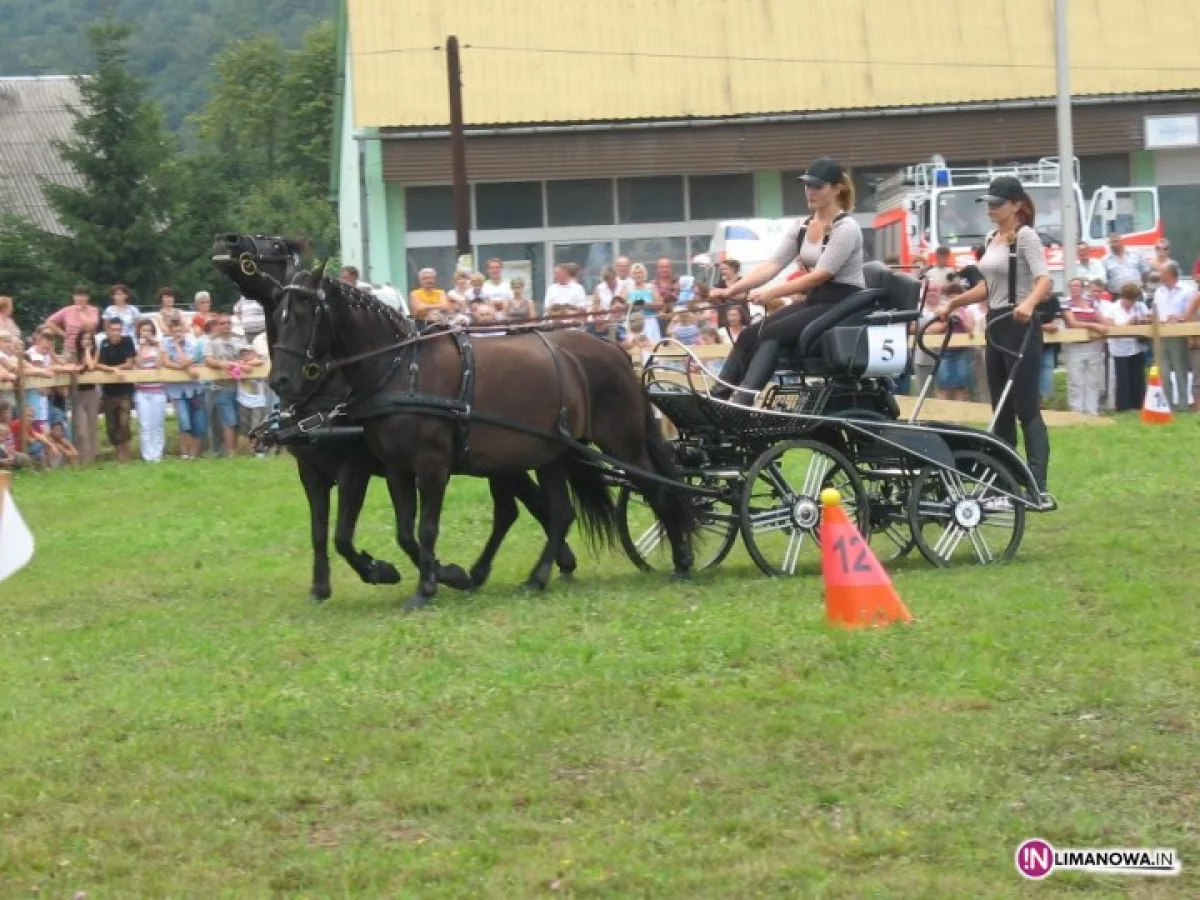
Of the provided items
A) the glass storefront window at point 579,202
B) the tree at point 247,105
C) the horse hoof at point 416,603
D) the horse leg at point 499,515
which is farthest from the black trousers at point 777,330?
the tree at point 247,105

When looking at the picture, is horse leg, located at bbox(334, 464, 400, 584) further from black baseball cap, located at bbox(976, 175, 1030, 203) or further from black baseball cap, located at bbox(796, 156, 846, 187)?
black baseball cap, located at bbox(976, 175, 1030, 203)

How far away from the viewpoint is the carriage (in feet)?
37.5

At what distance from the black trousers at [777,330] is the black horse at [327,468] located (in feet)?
4.81

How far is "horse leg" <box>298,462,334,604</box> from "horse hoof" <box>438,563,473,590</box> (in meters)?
0.66

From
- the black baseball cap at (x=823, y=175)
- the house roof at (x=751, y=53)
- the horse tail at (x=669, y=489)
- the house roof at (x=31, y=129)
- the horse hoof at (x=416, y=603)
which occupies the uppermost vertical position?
the house roof at (x=31, y=129)

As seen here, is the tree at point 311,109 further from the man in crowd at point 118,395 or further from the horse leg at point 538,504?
the horse leg at point 538,504

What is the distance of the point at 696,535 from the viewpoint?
38.7ft

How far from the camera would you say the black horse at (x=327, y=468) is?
10.8 metres

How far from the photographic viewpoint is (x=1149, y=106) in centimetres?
3938

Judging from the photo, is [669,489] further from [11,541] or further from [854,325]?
[11,541]

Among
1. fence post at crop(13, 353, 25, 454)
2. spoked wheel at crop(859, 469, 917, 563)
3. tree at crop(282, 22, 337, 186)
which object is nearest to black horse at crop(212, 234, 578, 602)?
spoked wheel at crop(859, 469, 917, 563)

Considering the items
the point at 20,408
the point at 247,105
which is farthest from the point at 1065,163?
the point at 247,105

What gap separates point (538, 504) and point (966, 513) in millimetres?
2543

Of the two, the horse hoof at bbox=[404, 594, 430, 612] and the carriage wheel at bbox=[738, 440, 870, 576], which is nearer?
the horse hoof at bbox=[404, 594, 430, 612]
